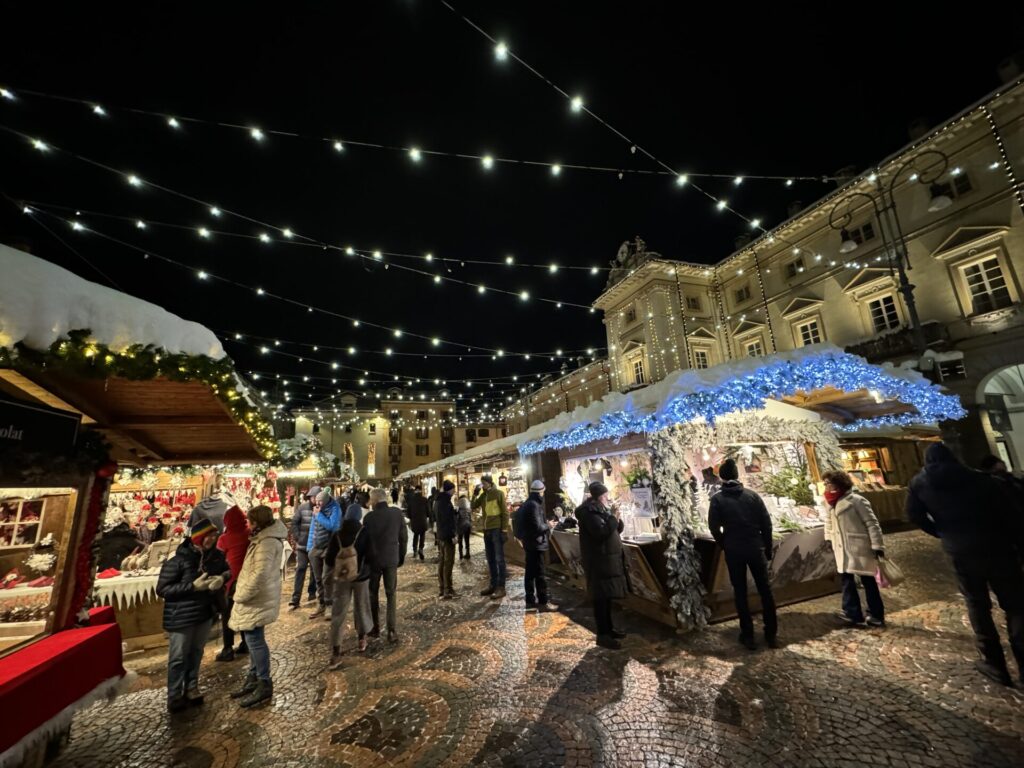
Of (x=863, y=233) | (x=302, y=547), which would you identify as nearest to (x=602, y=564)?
(x=302, y=547)

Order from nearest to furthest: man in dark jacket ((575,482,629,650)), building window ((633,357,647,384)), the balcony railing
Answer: man in dark jacket ((575,482,629,650)) → the balcony railing → building window ((633,357,647,384))

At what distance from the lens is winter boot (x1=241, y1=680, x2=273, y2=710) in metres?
3.53

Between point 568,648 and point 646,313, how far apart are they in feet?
66.9

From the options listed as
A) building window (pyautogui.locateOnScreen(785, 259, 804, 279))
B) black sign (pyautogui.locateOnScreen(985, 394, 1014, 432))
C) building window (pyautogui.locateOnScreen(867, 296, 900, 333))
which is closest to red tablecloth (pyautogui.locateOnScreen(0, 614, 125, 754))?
black sign (pyautogui.locateOnScreen(985, 394, 1014, 432))

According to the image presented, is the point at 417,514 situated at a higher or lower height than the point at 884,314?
lower

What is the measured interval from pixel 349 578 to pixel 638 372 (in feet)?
69.8

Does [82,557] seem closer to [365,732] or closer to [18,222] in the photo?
[365,732]

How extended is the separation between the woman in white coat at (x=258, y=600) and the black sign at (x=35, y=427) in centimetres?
133

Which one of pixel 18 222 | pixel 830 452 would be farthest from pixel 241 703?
pixel 830 452

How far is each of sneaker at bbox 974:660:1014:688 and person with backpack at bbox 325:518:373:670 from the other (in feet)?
17.9

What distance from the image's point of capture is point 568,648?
14.0 ft

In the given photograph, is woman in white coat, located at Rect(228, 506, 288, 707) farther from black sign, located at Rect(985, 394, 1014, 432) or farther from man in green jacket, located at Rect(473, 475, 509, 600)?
black sign, located at Rect(985, 394, 1014, 432)

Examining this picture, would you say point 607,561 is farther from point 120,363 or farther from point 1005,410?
point 1005,410

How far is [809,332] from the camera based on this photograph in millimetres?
17672
